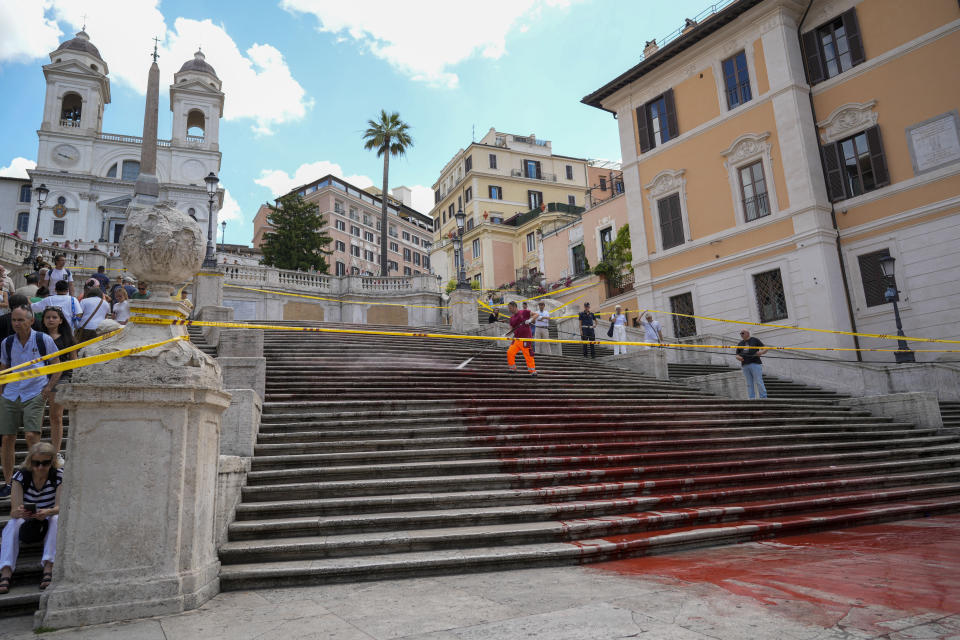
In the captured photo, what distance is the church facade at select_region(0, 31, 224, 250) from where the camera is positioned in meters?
47.5

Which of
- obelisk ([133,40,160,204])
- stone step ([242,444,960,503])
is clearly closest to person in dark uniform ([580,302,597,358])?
stone step ([242,444,960,503])

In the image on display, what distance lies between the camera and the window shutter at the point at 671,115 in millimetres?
22812

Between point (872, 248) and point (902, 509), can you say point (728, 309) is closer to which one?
point (872, 248)

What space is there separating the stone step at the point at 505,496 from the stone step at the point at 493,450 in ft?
2.53

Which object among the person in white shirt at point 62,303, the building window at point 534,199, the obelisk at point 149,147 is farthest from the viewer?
the building window at point 534,199

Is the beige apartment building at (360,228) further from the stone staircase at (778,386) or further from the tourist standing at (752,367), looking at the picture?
the tourist standing at (752,367)

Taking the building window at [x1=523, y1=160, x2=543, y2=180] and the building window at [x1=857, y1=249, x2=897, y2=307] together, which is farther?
the building window at [x1=523, y1=160, x2=543, y2=180]

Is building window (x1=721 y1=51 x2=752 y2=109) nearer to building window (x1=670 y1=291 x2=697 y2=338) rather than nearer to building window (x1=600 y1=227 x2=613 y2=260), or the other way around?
building window (x1=670 y1=291 x2=697 y2=338)

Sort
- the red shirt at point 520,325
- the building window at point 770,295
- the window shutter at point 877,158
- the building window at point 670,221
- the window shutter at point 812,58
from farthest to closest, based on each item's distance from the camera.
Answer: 1. the building window at point 670,221
2. the window shutter at point 812,58
3. the building window at point 770,295
4. the window shutter at point 877,158
5. the red shirt at point 520,325

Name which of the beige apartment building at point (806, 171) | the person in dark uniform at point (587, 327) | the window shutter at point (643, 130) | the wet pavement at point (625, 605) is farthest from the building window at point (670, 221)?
the wet pavement at point (625, 605)

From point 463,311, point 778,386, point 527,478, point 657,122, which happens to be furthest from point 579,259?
point 527,478

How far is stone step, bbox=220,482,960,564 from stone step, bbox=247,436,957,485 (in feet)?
3.83

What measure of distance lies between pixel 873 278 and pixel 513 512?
55.2 ft

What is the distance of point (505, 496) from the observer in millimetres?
6469
